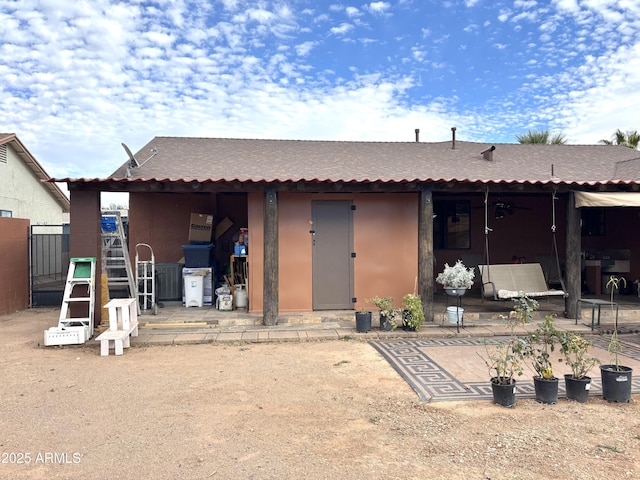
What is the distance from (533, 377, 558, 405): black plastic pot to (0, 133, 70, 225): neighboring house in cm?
1604

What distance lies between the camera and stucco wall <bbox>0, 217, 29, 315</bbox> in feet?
30.2

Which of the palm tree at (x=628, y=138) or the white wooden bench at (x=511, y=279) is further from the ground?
the palm tree at (x=628, y=138)

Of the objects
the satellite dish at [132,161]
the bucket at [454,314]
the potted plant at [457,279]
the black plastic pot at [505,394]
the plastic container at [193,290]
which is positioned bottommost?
the black plastic pot at [505,394]

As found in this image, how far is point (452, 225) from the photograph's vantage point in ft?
37.7

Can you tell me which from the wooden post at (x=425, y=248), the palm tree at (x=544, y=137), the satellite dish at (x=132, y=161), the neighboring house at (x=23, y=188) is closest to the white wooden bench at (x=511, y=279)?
the wooden post at (x=425, y=248)

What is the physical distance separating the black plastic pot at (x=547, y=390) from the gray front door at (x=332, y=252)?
4.31 meters

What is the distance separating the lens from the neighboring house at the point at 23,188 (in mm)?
15547

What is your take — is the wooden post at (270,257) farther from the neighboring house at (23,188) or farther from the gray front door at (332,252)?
the neighboring house at (23,188)

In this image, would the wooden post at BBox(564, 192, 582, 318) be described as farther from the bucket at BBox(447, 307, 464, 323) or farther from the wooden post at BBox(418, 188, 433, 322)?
the wooden post at BBox(418, 188, 433, 322)

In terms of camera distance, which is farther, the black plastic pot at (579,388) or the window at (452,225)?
the window at (452,225)

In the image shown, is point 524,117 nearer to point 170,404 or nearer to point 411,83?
point 411,83

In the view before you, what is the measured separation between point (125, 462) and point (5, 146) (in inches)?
653

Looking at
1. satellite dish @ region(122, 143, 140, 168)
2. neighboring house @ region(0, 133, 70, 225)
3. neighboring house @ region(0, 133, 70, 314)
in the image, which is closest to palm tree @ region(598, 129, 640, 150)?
satellite dish @ region(122, 143, 140, 168)

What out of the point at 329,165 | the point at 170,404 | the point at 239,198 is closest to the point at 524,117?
the point at 329,165
